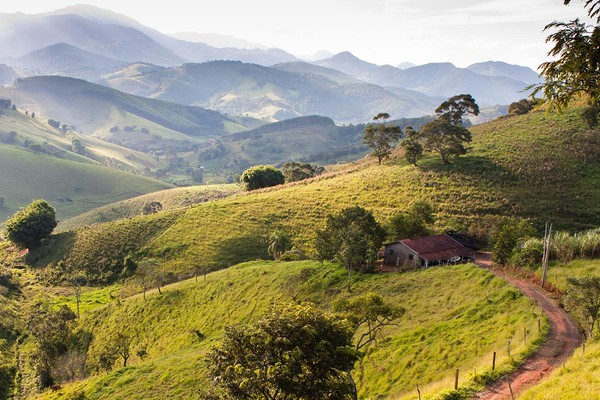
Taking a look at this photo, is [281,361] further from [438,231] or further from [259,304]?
[438,231]

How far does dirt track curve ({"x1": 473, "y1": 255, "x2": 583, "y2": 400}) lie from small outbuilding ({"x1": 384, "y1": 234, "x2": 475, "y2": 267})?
20349 millimetres

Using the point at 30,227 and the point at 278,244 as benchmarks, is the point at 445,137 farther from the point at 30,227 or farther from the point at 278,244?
the point at 30,227

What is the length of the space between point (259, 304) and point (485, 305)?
28.0 m

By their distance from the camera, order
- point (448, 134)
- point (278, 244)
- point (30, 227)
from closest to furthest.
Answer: point (278, 244)
point (448, 134)
point (30, 227)

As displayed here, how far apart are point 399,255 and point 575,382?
4069 cm

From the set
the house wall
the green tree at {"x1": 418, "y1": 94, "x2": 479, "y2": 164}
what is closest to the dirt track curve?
the house wall

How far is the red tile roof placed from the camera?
188 ft

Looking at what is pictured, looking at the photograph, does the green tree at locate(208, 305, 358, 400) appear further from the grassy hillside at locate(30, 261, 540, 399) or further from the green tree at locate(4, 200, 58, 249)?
the green tree at locate(4, 200, 58, 249)

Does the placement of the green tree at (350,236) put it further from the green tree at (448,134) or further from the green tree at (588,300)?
the green tree at (448,134)

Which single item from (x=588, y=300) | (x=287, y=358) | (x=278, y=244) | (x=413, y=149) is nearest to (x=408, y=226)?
(x=278, y=244)

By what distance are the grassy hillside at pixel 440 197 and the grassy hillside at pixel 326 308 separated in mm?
17983

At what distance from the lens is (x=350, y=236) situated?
5325 cm

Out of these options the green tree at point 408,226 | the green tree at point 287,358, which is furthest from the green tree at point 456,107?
the green tree at point 287,358

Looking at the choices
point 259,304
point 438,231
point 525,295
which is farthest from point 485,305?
point 438,231
